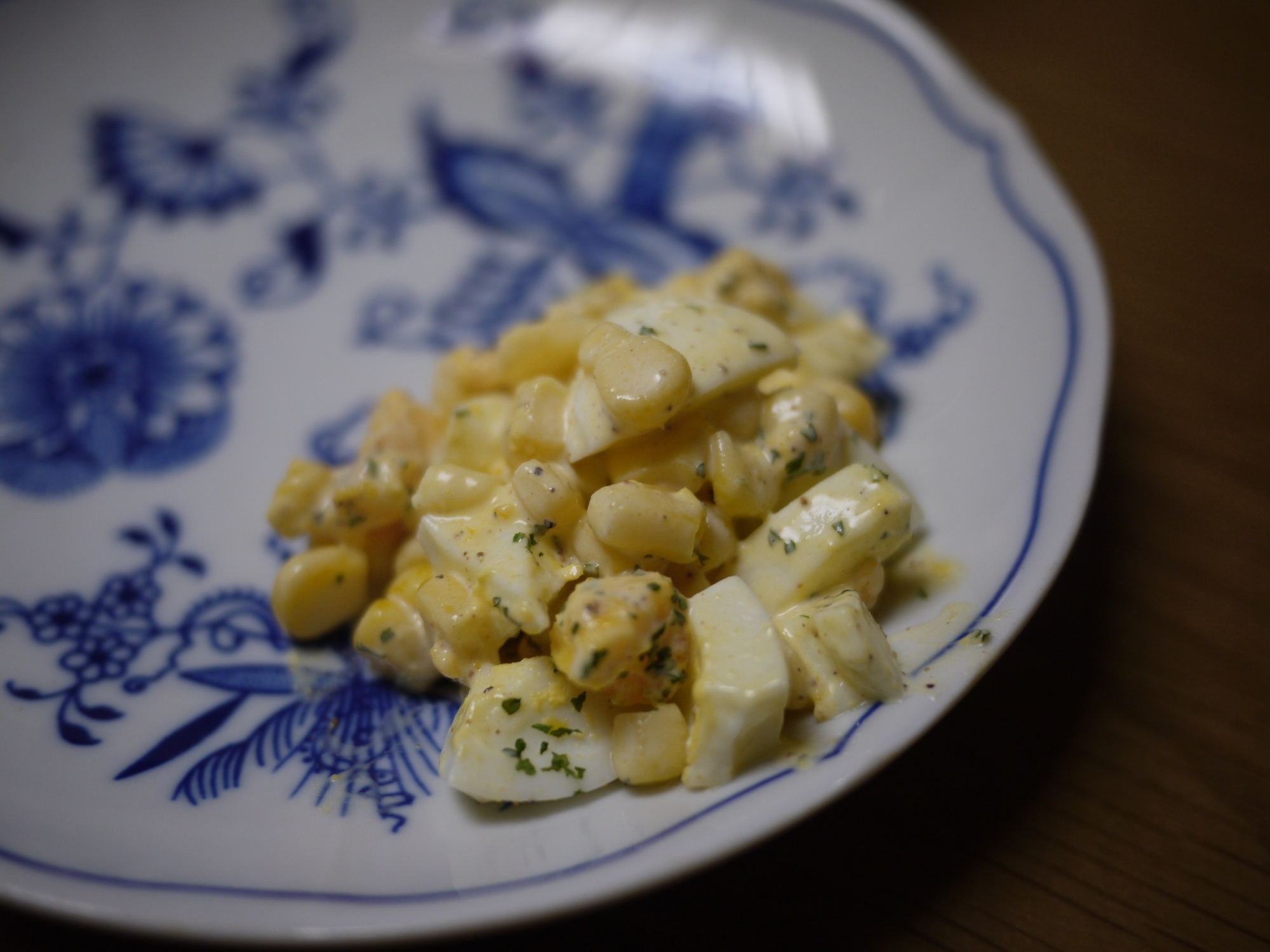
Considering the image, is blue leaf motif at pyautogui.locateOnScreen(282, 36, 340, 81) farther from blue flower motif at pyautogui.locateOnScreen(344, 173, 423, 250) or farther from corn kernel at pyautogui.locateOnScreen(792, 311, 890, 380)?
corn kernel at pyautogui.locateOnScreen(792, 311, 890, 380)

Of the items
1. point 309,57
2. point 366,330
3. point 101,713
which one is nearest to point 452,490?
point 101,713

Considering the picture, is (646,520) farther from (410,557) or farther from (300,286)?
(300,286)

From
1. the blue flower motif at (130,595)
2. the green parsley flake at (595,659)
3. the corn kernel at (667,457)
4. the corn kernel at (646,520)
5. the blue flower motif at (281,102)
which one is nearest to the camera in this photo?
the green parsley flake at (595,659)

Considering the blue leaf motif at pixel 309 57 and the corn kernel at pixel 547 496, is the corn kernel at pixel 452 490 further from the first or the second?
the blue leaf motif at pixel 309 57

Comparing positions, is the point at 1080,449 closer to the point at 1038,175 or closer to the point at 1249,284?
the point at 1038,175

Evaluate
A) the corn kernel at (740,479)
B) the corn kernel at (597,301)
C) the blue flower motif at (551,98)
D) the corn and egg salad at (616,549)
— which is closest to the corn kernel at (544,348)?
the corn and egg salad at (616,549)

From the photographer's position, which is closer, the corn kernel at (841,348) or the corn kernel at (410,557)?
the corn kernel at (410,557)

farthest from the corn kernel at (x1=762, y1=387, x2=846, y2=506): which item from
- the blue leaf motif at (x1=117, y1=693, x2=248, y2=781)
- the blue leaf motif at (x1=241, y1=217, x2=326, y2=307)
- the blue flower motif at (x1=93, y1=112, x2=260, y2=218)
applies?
the blue flower motif at (x1=93, y1=112, x2=260, y2=218)

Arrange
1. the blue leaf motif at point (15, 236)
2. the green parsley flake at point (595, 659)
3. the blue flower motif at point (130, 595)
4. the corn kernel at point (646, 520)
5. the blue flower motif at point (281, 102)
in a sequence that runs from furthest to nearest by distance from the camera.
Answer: the blue flower motif at point (281, 102)
the blue leaf motif at point (15, 236)
the blue flower motif at point (130, 595)
the corn kernel at point (646, 520)
the green parsley flake at point (595, 659)
